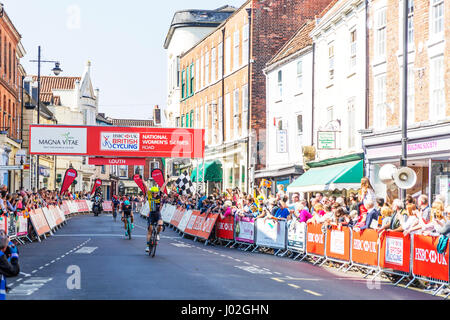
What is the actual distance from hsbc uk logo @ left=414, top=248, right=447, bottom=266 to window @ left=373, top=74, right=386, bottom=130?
487 inches

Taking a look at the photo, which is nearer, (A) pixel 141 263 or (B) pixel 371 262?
(B) pixel 371 262

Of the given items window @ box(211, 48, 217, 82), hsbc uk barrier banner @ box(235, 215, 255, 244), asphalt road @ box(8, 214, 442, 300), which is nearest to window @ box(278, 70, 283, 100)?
window @ box(211, 48, 217, 82)

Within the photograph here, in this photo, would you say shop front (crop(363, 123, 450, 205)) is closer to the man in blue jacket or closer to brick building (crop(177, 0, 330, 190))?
the man in blue jacket

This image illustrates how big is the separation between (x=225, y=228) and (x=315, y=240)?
24.3 feet

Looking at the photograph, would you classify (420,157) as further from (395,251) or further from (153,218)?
(395,251)

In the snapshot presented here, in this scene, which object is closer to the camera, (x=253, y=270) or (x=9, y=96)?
(x=253, y=270)

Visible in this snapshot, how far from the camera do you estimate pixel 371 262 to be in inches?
696

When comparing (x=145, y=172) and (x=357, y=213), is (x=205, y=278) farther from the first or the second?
(x=145, y=172)

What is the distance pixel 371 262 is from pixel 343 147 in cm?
1372

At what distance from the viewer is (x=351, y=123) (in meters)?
30.4

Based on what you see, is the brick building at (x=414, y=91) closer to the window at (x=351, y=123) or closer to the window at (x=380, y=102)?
the window at (x=380, y=102)

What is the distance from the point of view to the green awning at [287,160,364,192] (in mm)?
28422

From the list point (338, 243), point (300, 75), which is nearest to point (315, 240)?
point (338, 243)
